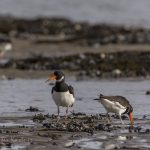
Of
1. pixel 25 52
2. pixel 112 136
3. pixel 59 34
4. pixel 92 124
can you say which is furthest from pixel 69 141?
pixel 59 34

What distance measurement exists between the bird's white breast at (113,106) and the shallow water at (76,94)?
4.16 ft

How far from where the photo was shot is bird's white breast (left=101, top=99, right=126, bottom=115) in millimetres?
15367

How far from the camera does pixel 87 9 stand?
157 feet

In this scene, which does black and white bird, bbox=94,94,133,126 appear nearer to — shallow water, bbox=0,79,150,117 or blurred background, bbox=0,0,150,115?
shallow water, bbox=0,79,150,117

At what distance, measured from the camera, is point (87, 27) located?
129 ft

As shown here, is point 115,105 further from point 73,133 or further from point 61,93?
point 73,133

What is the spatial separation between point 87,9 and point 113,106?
108 ft

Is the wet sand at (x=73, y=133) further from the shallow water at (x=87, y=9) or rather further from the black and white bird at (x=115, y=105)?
the shallow water at (x=87, y=9)

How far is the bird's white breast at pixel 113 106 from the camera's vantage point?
1537 cm

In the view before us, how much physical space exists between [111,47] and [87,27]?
357 inches

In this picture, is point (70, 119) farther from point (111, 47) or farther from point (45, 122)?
point (111, 47)

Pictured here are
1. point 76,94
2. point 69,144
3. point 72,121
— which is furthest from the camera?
point 76,94

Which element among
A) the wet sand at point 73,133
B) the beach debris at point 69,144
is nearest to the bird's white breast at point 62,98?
the wet sand at point 73,133

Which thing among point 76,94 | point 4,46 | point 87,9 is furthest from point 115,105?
point 87,9
